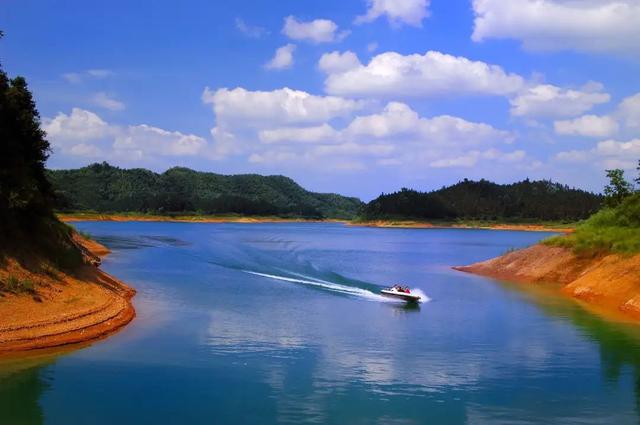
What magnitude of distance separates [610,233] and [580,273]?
411cm

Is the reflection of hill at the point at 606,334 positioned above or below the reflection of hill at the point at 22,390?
above

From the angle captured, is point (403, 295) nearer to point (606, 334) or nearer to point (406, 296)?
point (406, 296)

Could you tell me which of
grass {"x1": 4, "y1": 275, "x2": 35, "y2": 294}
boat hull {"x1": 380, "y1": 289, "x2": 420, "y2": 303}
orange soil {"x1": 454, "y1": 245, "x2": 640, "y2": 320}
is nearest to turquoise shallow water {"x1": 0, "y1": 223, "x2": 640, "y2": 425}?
boat hull {"x1": 380, "y1": 289, "x2": 420, "y2": 303}

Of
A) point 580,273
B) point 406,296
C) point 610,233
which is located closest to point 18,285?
point 406,296

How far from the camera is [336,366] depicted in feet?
80.5

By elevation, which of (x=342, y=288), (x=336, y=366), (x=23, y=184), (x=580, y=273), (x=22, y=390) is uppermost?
(x=23, y=184)

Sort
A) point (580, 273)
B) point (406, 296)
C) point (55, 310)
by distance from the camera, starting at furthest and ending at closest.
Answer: point (580, 273) → point (406, 296) → point (55, 310)

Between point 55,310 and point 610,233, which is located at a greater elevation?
point 610,233

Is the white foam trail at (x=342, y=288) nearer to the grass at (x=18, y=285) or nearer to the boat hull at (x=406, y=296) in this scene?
the boat hull at (x=406, y=296)

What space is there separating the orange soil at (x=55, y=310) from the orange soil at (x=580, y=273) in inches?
1182

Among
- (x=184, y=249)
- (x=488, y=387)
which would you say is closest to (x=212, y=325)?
(x=488, y=387)

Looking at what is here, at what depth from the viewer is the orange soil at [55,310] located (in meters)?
25.8

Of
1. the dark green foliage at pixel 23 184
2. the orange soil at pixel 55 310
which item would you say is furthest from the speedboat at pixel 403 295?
the dark green foliage at pixel 23 184

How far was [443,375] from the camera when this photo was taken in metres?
23.7
